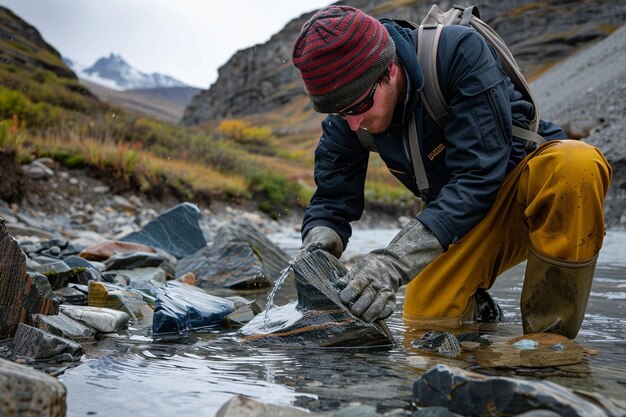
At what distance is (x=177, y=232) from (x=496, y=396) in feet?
17.1

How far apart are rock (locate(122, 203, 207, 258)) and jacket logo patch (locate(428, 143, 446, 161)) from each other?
13.2 feet

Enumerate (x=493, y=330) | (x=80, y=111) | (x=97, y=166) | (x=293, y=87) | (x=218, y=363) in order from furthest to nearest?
1. (x=293, y=87)
2. (x=80, y=111)
3. (x=97, y=166)
4. (x=493, y=330)
5. (x=218, y=363)

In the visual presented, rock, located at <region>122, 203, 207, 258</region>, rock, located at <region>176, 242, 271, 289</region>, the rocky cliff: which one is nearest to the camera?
rock, located at <region>176, 242, 271, 289</region>

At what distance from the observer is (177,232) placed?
6.37 m

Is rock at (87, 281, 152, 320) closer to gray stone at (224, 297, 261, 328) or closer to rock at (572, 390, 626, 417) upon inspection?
gray stone at (224, 297, 261, 328)

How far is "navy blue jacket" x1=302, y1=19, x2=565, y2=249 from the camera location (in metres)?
2.40

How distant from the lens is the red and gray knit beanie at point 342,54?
2.32 metres

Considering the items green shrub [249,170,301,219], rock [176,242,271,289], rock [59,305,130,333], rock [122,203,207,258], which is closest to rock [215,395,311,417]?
rock [59,305,130,333]

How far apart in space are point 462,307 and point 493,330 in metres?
0.23

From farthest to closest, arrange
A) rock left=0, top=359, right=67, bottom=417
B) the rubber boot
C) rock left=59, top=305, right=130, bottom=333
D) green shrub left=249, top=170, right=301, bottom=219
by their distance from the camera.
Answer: green shrub left=249, top=170, right=301, bottom=219 < rock left=59, top=305, right=130, bottom=333 < the rubber boot < rock left=0, top=359, right=67, bottom=417

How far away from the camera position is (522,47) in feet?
166

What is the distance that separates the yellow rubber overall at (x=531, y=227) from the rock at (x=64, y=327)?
1.58m

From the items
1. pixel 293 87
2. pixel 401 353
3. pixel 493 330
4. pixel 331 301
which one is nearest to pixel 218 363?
pixel 331 301

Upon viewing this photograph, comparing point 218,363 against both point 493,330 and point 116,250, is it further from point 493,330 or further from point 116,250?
point 116,250
